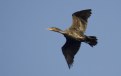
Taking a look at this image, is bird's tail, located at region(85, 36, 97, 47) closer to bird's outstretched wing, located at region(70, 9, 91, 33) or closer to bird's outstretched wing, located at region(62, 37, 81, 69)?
bird's outstretched wing, located at region(62, 37, 81, 69)

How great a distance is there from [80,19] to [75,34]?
1074 mm

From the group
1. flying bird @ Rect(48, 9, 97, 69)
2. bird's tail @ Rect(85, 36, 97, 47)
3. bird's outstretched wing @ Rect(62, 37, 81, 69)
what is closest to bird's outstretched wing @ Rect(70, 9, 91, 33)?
flying bird @ Rect(48, 9, 97, 69)

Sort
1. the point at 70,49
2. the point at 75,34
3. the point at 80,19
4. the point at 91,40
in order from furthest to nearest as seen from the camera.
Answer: the point at 80,19
the point at 70,49
the point at 75,34
the point at 91,40

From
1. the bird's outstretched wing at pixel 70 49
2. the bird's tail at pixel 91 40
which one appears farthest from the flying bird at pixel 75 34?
the bird's tail at pixel 91 40

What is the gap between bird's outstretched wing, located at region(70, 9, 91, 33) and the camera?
63.0 feet

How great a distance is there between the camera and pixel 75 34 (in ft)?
61.6

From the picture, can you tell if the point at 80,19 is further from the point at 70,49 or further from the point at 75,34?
the point at 70,49

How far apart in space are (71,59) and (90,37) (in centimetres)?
185

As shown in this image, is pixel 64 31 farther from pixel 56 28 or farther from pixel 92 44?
pixel 92 44

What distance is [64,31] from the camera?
60.8 feet

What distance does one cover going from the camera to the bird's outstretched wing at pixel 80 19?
757 inches

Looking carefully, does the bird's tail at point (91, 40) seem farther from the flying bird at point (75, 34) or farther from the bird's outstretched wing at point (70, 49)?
the bird's outstretched wing at point (70, 49)

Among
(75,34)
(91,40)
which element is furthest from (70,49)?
(91,40)

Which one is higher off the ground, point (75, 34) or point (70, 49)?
point (75, 34)
